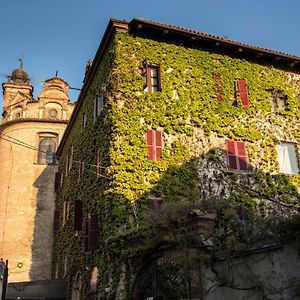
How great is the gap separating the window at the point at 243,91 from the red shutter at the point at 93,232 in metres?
8.67

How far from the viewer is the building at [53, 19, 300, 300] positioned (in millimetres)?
14821

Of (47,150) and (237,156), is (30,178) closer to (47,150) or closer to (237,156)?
(47,150)

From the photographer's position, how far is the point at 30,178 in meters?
32.2

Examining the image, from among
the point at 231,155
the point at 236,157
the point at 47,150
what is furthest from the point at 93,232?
the point at 47,150

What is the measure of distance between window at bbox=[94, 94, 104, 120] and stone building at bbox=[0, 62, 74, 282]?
36.6ft

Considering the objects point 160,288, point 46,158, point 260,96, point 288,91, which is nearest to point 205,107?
point 260,96

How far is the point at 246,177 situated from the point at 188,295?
27.9 feet

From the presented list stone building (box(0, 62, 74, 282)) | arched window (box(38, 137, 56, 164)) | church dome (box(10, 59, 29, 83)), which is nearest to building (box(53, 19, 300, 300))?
stone building (box(0, 62, 74, 282))

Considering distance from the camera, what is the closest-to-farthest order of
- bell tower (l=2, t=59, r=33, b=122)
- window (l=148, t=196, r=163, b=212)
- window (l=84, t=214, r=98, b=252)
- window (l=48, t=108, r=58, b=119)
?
window (l=148, t=196, r=163, b=212), window (l=84, t=214, r=98, b=252), window (l=48, t=108, r=58, b=119), bell tower (l=2, t=59, r=33, b=122)

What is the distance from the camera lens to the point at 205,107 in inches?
760

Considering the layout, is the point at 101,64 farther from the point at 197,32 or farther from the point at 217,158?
the point at 217,158

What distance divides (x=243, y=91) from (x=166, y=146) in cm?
517

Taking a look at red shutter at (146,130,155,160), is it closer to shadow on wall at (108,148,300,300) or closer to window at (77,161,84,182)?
shadow on wall at (108,148,300,300)

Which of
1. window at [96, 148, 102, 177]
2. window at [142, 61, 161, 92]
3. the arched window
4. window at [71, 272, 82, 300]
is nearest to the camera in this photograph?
window at [96, 148, 102, 177]
